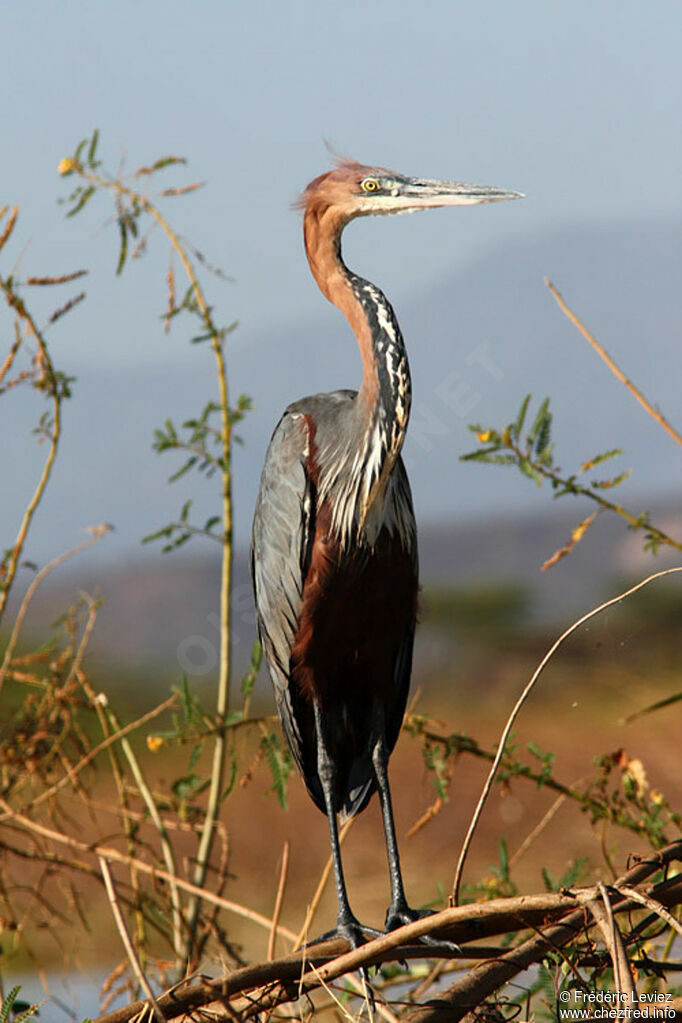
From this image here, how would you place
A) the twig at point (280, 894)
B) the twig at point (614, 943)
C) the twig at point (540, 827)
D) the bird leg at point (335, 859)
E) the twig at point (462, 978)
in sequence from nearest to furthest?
the twig at point (614, 943)
the twig at point (462, 978)
the twig at point (280, 894)
the twig at point (540, 827)
the bird leg at point (335, 859)

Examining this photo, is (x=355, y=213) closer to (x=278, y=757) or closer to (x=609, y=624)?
(x=609, y=624)

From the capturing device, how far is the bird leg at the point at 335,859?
178 centimetres

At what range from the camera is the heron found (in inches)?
72.5

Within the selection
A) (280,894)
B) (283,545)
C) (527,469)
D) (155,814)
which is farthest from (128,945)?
(155,814)

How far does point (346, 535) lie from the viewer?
1875 mm

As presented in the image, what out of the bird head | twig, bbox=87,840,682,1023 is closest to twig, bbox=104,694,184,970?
the bird head

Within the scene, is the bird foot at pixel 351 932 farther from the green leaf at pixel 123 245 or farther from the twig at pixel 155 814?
the green leaf at pixel 123 245

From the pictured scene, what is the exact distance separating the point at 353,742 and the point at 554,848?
11.3 ft

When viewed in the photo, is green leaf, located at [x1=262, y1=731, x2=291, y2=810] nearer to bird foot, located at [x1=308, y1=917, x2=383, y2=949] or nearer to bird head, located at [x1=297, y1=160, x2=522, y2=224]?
bird foot, located at [x1=308, y1=917, x2=383, y2=949]

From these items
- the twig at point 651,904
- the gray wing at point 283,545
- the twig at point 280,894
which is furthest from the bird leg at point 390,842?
the twig at point 651,904

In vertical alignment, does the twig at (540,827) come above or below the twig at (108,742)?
below

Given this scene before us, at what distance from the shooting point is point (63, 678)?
104 inches

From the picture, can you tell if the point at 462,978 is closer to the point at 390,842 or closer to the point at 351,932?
the point at 351,932

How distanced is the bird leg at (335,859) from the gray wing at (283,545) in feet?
0.19
